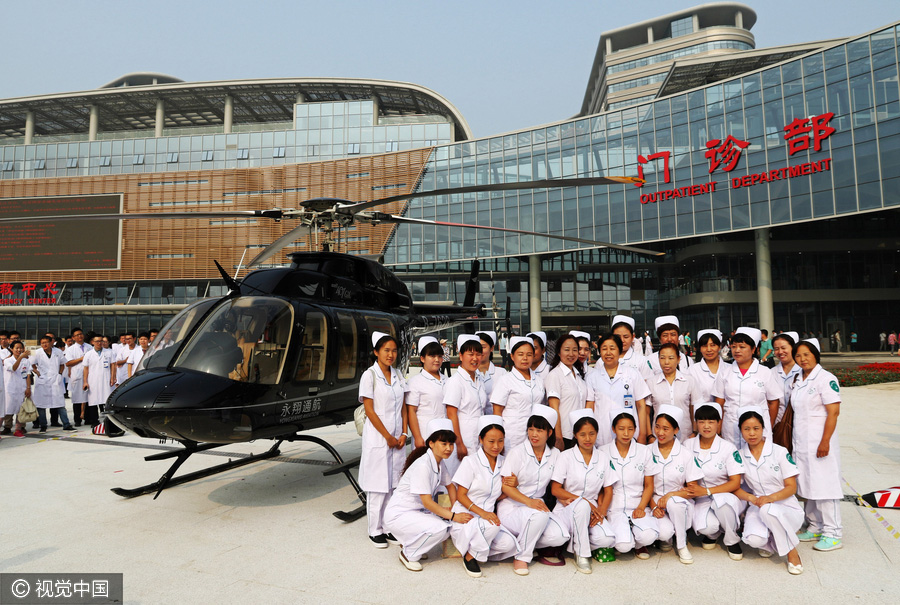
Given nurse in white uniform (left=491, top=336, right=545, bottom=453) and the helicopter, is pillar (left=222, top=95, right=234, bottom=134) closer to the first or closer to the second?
the helicopter

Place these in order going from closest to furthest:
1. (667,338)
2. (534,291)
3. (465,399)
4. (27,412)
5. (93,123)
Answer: (465,399) < (667,338) < (27,412) < (534,291) < (93,123)

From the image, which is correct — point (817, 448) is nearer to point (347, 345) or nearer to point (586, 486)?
point (586, 486)

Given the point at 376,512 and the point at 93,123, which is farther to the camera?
the point at 93,123

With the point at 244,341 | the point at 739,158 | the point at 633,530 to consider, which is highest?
the point at 739,158

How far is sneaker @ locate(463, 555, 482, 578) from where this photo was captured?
417cm

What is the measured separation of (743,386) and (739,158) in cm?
3129

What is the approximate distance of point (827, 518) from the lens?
4676 millimetres

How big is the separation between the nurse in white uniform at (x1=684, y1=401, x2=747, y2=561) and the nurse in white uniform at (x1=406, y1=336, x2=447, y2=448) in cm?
243

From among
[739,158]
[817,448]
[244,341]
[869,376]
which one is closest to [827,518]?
[817,448]

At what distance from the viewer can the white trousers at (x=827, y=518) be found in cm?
465

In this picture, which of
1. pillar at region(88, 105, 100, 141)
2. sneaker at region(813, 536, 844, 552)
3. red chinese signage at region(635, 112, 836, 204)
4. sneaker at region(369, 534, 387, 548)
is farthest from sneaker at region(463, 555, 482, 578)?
pillar at region(88, 105, 100, 141)

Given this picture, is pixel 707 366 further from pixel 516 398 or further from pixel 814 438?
pixel 516 398

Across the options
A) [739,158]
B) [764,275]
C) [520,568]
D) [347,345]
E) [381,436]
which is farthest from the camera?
[764,275]

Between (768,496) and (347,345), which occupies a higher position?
(347,345)
